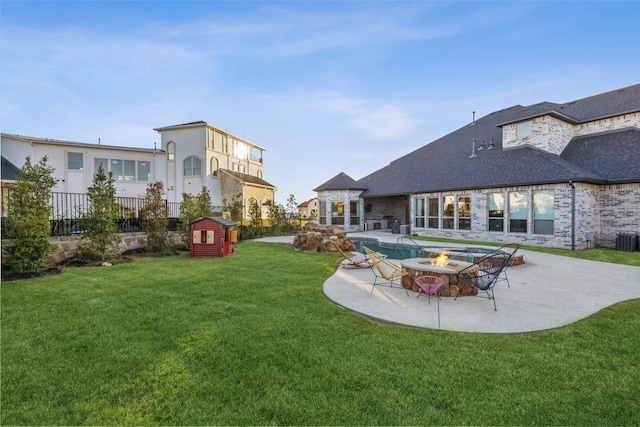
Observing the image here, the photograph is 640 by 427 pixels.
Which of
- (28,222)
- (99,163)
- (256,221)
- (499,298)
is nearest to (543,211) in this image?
(499,298)

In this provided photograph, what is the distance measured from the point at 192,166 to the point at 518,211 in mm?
25683

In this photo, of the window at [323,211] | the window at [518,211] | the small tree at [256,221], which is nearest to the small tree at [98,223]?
the small tree at [256,221]

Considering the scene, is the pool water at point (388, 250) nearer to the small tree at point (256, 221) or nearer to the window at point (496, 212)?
the window at point (496, 212)

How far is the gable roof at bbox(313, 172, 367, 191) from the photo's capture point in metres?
24.8

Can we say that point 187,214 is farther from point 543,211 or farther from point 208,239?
point 543,211

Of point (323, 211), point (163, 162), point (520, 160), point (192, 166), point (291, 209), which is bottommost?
point (323, 211)

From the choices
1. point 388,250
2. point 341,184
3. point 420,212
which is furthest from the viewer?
point 341,184

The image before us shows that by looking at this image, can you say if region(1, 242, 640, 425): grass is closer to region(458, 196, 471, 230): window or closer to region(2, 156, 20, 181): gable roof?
region(458, 196, 471, 230): window

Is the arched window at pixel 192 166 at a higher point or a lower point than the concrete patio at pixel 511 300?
higher

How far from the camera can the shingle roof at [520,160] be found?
46.3ft

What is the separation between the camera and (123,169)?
79.5 feet

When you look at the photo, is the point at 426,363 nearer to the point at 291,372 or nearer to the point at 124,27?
the point at 291,372

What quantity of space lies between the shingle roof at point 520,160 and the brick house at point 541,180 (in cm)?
5

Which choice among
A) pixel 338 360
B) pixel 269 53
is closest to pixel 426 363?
pixel 338 360
